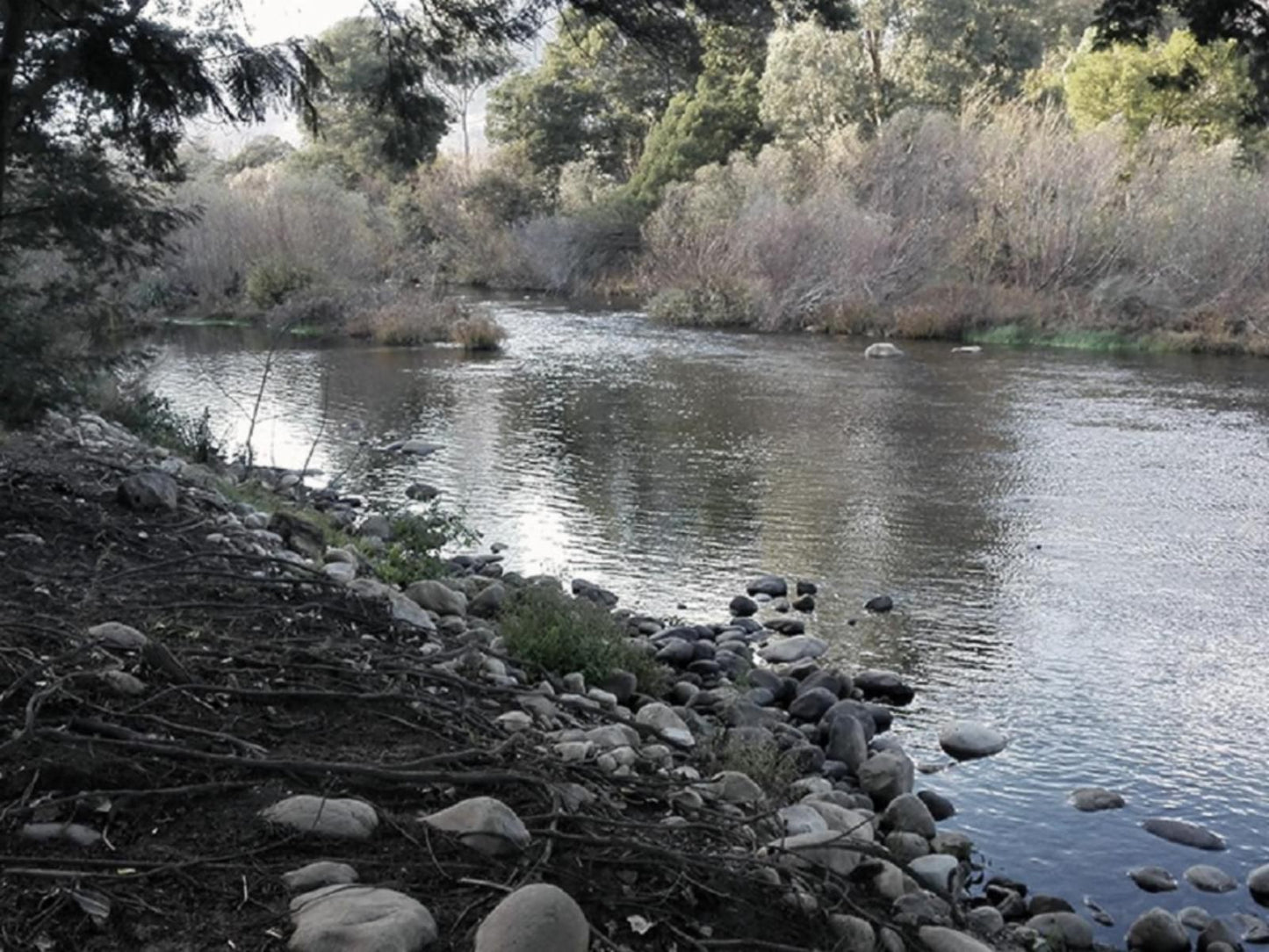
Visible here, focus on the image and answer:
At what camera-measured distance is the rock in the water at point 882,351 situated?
938 inches

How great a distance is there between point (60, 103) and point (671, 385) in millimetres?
13913

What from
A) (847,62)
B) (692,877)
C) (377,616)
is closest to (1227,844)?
(692,877)

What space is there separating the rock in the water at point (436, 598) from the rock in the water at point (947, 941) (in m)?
3.68

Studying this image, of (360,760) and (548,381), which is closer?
(360,760)

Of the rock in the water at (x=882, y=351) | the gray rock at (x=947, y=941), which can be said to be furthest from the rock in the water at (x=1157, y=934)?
the rock in the water at (x=882, y=351)

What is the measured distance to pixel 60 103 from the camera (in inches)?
266

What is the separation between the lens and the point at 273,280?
1148 inches

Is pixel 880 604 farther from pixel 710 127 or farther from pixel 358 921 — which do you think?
pixel 710 127

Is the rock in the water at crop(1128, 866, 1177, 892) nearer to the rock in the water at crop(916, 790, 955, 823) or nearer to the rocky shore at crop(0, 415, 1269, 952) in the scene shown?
the rocky shore at crop(0, 415, 1269, 952)

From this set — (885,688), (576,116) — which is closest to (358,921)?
(885,688)

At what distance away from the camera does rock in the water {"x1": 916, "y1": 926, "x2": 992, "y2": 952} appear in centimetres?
396

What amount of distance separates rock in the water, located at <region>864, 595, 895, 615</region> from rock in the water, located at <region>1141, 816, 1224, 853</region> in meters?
3.37

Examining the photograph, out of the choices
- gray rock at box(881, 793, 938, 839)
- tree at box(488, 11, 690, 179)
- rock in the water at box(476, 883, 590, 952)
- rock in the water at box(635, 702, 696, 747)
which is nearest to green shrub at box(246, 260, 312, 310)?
tree at box(488, 11, 690, 179)

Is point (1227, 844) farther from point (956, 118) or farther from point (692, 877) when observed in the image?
point (956, 118)
